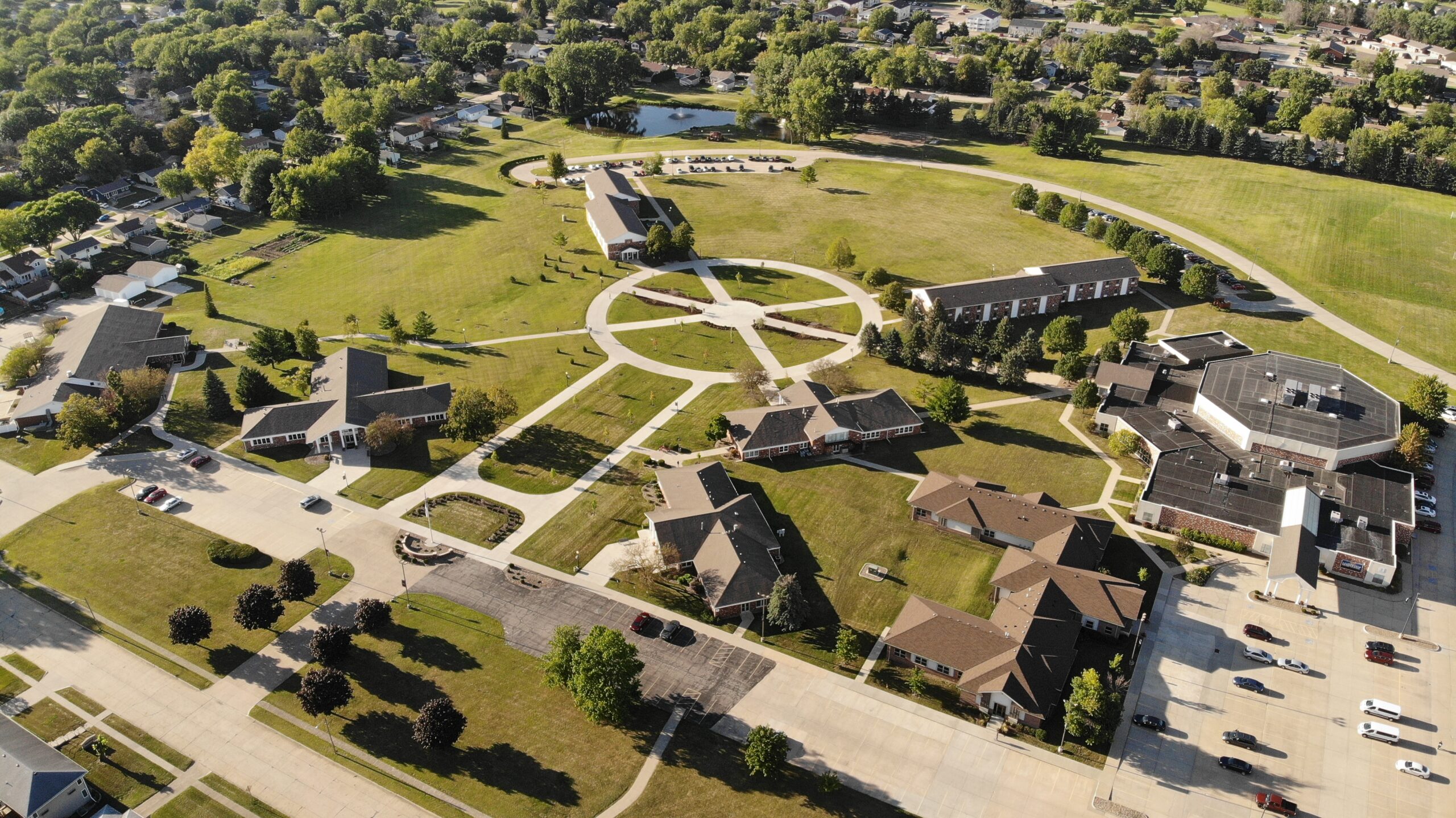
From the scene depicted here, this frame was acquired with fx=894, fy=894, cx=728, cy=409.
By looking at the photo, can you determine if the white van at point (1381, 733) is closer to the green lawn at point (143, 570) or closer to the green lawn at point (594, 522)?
the green lawn at point (594, 522)

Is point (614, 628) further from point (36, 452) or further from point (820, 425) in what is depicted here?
point (36, 452)

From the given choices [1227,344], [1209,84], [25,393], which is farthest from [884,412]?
[1209,84]

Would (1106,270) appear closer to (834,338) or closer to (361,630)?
(834,338)

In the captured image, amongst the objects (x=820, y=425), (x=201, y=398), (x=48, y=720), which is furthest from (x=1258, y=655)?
(x=201, y=398)

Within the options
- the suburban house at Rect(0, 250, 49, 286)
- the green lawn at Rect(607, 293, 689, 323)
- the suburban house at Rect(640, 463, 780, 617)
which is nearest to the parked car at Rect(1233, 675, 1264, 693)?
the suburban house at Rect(640, 463, 780, 617)

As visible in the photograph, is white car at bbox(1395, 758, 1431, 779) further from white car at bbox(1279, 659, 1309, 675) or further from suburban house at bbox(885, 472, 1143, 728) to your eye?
suburban house at bbox(885, 472, 1143, 728)

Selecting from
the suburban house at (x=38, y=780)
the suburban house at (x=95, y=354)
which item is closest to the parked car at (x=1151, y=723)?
the suburban house at (x=38, y=780)
